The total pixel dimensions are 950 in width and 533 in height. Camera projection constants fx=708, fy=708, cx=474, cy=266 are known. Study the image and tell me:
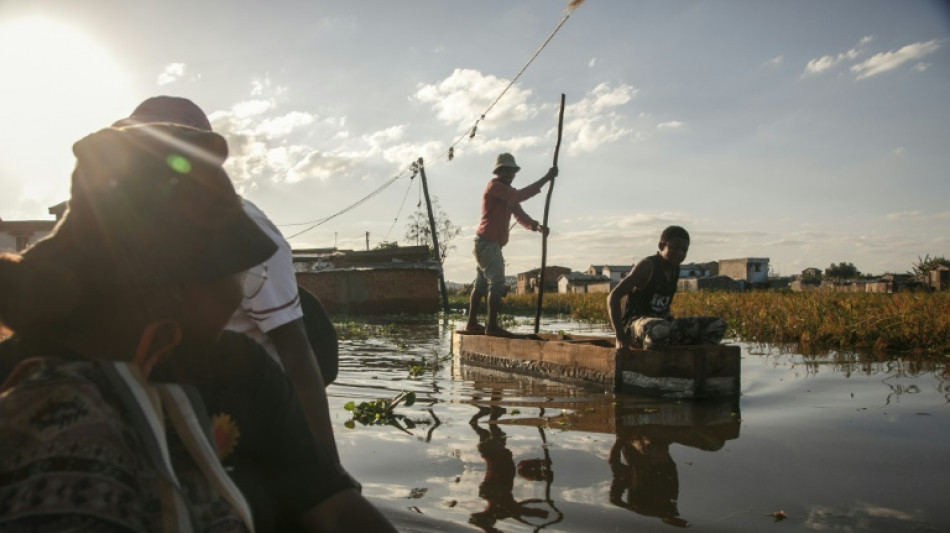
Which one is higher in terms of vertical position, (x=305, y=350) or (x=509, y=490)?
(x=305, y=350)

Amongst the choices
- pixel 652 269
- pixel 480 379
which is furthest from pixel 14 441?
pixel 480 379

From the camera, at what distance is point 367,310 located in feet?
75.4

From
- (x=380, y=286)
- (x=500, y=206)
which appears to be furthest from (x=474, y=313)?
(x=380, y=286)

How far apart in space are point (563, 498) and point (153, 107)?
2228 millimetres

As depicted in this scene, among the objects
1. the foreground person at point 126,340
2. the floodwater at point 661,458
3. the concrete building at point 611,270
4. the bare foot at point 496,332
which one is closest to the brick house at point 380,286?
the bare foot at point 496,332

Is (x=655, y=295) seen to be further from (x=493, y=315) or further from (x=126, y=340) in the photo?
(x=126, y=340)

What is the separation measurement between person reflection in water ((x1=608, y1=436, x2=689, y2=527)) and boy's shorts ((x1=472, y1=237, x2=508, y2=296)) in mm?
4140

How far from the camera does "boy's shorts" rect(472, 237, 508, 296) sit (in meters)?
8.26

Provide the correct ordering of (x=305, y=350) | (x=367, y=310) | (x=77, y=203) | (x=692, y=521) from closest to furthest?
(x=77, y=203)
(x=305, y=350)
(x=692, y=521)
(x=367, y=310)

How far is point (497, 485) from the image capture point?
3287 millimetres

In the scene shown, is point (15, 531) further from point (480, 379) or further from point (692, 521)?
point (480, 379)

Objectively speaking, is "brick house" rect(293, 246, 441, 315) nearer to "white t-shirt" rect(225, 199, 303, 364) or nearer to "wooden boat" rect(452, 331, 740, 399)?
"wooden boat" rect(452, 331, 740, 399)

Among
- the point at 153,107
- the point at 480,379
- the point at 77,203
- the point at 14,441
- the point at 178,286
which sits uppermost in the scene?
the point at 153,107

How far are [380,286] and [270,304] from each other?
20616mm
